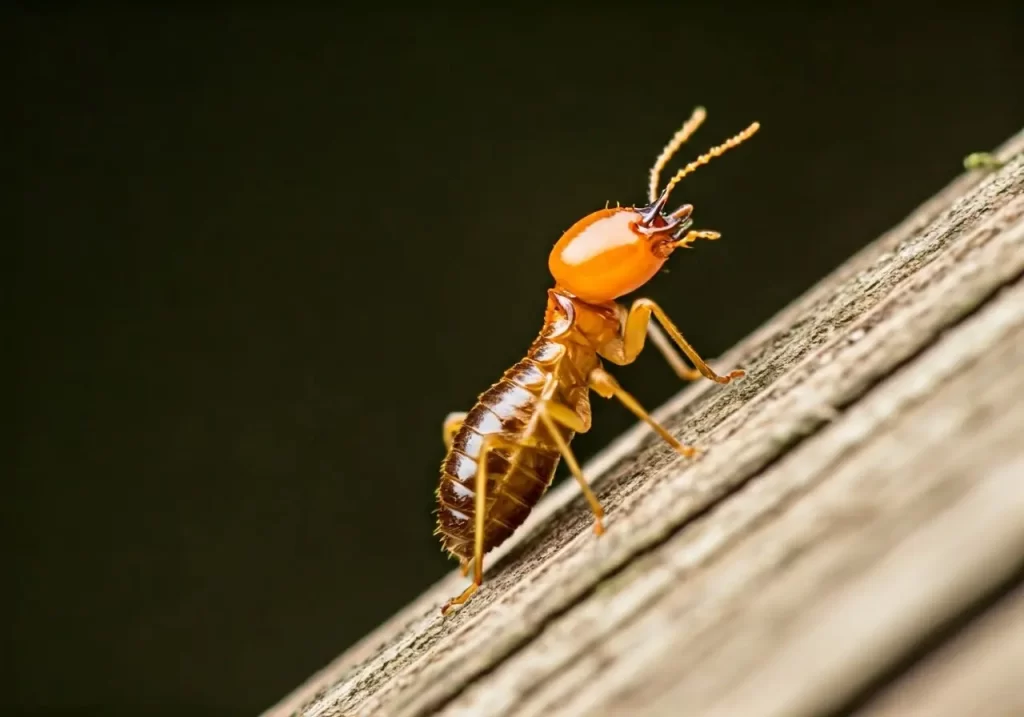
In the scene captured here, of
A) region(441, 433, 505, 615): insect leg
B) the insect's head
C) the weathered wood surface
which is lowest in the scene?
the weathered wood surface

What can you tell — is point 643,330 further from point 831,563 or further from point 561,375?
point 831,563

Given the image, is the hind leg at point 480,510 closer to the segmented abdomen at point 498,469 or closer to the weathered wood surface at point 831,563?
the segmented abdomen at point 498,469

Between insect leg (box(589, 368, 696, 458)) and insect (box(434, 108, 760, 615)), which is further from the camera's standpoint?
insect (box(434, 108, 760, 615))

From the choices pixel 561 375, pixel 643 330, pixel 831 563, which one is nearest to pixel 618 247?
pixel 643 330

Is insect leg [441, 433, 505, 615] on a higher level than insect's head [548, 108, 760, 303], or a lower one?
lower

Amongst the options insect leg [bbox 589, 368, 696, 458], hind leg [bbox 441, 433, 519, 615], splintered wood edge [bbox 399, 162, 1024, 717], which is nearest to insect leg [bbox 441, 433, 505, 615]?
hind leg [bbox 441, 433, 519, 615]

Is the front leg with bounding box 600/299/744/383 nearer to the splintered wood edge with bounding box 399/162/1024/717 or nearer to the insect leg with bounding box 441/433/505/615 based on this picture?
the insect leg with bounding box 441/433/505/615

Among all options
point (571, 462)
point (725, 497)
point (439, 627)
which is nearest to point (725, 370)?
point (571, 462)

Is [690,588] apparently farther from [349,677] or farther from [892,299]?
[349,677]
